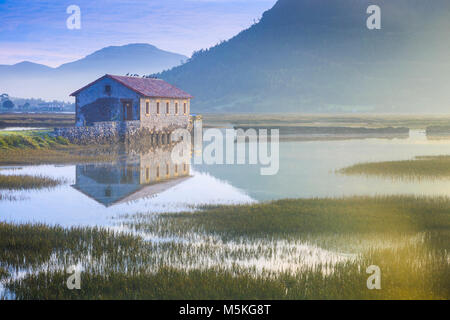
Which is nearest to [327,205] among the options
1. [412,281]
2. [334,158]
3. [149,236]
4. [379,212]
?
[379,212]

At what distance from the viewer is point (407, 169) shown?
3397cm

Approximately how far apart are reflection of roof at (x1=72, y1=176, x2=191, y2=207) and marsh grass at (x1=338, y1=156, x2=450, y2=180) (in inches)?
438

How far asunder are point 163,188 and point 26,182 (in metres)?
6.11

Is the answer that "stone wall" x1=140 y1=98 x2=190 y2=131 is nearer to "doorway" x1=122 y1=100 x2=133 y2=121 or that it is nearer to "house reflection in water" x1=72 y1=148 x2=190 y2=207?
"doorway" x1=122 y1=100 x2=133 y2=121

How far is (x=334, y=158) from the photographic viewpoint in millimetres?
42969

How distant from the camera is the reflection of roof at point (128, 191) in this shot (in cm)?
2220

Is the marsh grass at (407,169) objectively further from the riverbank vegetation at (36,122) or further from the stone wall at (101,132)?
the riverbank vegetation at (36,122)

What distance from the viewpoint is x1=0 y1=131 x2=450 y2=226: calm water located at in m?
19.9

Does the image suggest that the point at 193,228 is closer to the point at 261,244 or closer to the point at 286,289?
the point at 261,244

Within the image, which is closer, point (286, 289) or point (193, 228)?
point (286, 289)

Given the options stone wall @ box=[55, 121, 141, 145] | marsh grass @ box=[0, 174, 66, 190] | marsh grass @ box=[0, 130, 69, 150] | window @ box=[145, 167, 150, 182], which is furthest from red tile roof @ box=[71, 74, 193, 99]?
marsh grass @ box=[0, 174, 66, 190]

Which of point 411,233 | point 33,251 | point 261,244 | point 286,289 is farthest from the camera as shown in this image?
point 411,233
